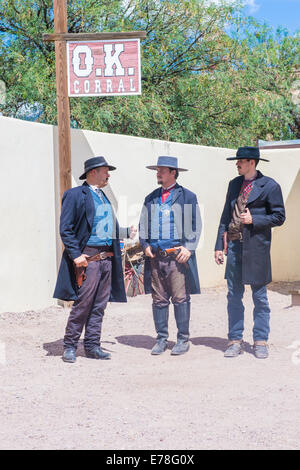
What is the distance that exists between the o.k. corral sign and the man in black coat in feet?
7.81

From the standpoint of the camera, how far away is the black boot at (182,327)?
21.2 ft

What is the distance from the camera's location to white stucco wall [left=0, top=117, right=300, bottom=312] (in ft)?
26.7

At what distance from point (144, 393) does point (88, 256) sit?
1464mm

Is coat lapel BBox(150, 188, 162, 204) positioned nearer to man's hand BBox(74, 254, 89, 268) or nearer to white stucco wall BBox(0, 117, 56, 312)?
man's hand BBox(74, 254, 89, 268)

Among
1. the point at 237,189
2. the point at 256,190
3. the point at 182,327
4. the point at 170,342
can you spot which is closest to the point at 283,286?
the point at 170,342

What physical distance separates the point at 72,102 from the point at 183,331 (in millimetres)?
9281

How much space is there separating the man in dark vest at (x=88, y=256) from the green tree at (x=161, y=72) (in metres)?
8.29

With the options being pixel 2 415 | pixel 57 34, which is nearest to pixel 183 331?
pixel 2 415

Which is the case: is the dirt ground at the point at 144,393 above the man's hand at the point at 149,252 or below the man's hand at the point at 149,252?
below

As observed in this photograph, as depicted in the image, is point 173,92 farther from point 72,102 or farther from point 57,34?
point 57,34

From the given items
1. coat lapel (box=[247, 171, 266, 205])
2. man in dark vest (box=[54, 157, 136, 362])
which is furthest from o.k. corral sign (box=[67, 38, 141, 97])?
coat lapel (box=[247, 171, 266, 205])

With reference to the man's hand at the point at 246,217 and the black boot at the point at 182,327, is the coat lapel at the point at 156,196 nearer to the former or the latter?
the man's hand at the point at 246,217

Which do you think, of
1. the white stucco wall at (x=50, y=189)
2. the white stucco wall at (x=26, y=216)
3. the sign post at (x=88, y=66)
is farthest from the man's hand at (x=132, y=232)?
the sign post at (x=88, y=66)
